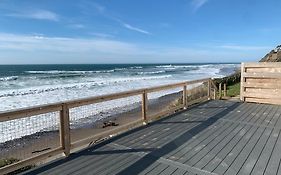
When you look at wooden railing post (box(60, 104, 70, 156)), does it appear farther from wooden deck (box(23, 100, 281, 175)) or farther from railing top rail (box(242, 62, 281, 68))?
railing top rail (box(242, 62, 281, 68))

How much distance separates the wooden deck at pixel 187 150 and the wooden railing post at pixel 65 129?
183mm

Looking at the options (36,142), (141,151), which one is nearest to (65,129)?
(141,151)

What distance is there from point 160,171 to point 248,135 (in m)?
2.60

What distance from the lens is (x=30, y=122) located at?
990 centimetres

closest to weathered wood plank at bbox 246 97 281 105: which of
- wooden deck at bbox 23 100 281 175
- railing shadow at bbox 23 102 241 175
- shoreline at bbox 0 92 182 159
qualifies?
wooden deck at bbox 23 100 281 175

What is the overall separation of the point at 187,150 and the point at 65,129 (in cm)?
190

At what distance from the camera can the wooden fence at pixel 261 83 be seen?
928 cm

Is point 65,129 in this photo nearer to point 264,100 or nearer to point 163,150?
point 163,150

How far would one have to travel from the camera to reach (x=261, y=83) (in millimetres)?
9641

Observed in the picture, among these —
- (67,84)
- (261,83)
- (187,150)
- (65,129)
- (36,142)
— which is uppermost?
(261,83)

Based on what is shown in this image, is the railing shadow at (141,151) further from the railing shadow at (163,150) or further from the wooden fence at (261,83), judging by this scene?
the wooden fence at (261,83)

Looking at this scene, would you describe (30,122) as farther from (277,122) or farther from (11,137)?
(277,122)

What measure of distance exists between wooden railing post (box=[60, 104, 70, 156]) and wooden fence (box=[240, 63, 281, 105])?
7.43 m

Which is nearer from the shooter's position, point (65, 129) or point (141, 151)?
point (65, 129)
